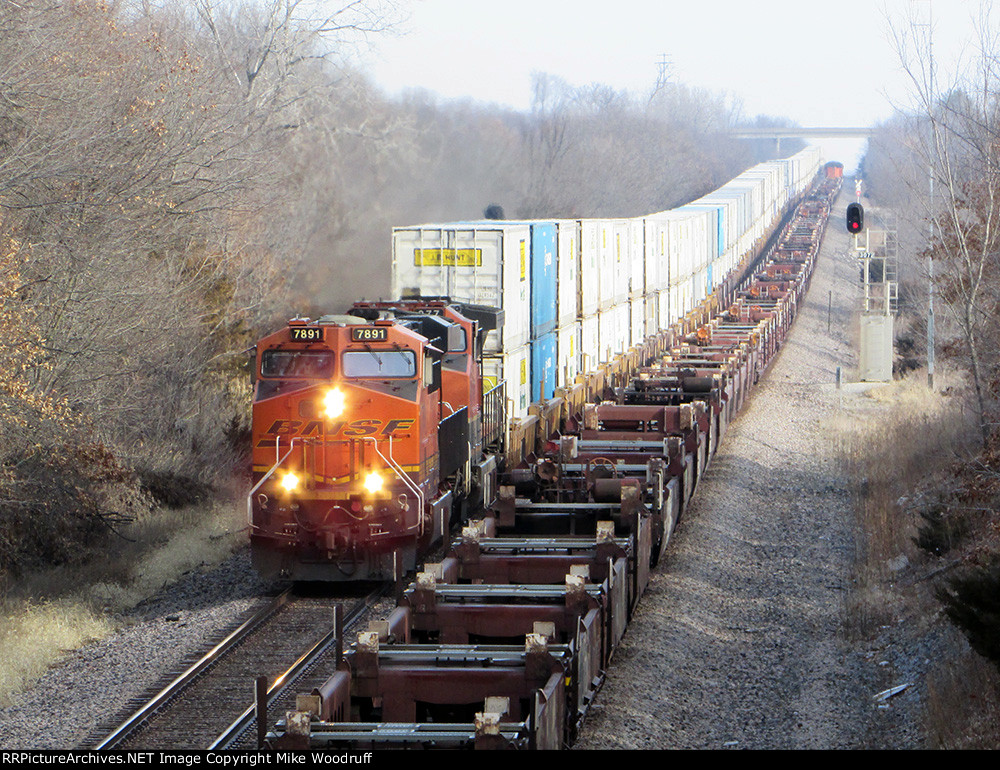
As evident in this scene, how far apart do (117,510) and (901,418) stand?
676 inches

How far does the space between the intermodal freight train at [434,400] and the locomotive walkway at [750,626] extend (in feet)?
3.42

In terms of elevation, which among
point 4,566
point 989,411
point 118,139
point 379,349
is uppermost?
point 118,139

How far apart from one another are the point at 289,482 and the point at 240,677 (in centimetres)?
266

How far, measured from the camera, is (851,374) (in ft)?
121

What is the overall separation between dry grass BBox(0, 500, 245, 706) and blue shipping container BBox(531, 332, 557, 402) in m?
5.64

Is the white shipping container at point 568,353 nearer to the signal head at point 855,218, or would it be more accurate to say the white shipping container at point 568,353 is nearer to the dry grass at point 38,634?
the signal head at point 855,218

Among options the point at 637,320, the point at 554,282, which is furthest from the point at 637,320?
the point at 554,282

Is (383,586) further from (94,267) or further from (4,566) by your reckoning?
(94,267)

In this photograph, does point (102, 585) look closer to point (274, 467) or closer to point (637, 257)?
point (274, 467)

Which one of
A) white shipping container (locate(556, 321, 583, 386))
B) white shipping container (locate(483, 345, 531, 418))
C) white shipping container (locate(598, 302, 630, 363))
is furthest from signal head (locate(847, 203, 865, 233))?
white shipping container (locate(483, 345, 531, 418))

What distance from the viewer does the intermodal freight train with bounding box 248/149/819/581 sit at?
13.2m

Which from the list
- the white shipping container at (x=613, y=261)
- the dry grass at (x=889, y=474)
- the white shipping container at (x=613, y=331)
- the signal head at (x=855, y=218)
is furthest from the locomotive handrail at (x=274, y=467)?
the signal head at (x=855, y=218)

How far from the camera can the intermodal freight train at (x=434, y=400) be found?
13.2 m

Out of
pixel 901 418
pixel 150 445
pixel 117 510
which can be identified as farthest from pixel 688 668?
pixel 901 418
